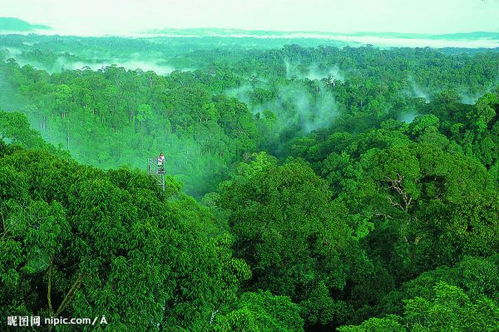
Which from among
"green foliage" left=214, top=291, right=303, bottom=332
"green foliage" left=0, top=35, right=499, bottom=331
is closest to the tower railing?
"green foliage" left=0, top=35, right=499, bottom=331

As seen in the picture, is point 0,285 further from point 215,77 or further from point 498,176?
point 215,77

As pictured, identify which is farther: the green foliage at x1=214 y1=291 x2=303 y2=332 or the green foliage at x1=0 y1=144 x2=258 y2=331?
the green foliage at x1=214 y1=291 x2=303 y2=332

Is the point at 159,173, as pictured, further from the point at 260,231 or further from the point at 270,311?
the point at 270,311

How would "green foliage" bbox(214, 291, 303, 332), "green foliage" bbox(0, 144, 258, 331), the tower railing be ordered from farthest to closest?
the tower railing < "green foliage" bbox(214, 291, 303, 332) < "green foliage" bbox(0, 144, 258, 331)

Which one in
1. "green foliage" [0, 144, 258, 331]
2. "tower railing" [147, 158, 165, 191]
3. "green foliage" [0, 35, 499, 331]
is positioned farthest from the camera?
"tower railing" [147, 158, 165, 191]

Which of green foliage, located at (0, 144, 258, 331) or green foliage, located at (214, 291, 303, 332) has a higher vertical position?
green foliage, located at (0, 144, 258, 331)

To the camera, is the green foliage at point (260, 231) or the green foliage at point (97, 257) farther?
the green foliage at point (260, 231)

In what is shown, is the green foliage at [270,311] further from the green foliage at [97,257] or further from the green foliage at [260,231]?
the green foliage at [97,257]

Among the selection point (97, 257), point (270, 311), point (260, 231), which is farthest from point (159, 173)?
point (97, 257)

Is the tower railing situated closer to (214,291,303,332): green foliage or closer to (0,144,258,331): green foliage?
(214,291,303,332): green foliage

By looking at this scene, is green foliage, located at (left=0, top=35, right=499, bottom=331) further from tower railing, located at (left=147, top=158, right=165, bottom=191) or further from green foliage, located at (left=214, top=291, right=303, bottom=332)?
tower railing, located at (left=147, top=158, right=165, bottom=191)

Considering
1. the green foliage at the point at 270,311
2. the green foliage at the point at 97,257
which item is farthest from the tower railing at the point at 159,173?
the green foliage at the point at 97,257
